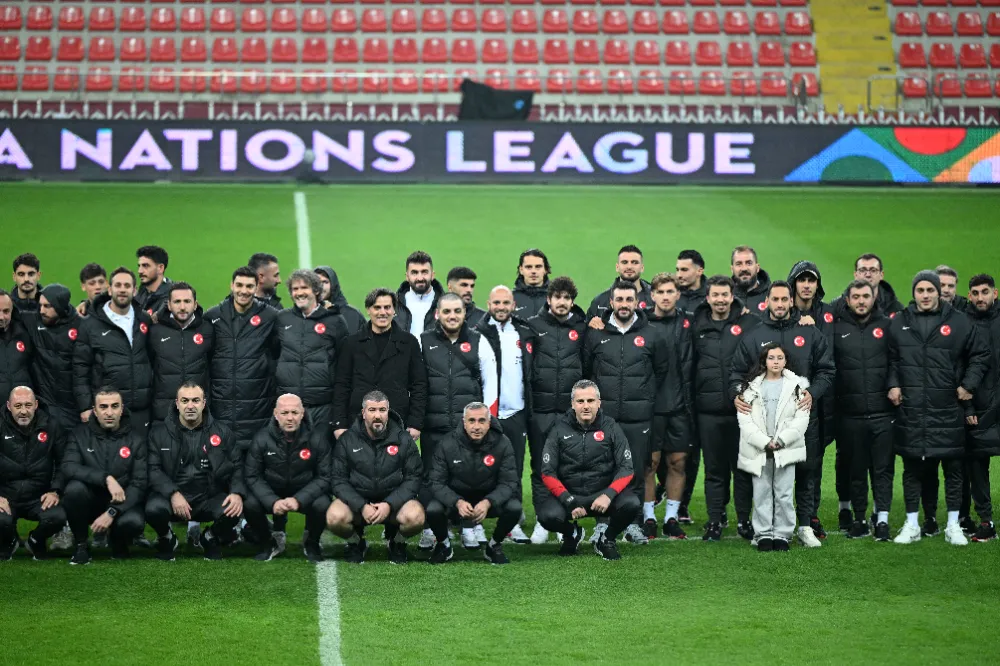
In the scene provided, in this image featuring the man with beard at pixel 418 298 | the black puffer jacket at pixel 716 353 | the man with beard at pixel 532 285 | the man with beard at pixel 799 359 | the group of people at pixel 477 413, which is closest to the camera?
the group of people at pixel 477 413

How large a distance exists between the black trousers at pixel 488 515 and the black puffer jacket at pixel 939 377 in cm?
314

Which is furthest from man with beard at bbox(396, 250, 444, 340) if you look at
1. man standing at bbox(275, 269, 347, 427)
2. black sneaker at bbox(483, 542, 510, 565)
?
black sneaker at bbox(483, 542, 510, 565)

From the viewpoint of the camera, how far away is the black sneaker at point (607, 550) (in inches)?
412

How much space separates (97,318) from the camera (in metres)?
10.8

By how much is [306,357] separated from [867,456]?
4.49m

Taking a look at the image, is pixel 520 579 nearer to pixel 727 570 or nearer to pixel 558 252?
pixel 727 570

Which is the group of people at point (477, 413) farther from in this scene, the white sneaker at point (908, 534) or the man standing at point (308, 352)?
the white sneaker at point (908, 534)

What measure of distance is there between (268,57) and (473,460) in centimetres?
2116

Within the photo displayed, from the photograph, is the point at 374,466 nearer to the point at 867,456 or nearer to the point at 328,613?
the point at 328,613

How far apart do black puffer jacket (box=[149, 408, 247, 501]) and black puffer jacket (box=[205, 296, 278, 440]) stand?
0.35 metres

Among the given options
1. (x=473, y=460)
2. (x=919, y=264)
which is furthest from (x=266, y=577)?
(x=919, y=264)

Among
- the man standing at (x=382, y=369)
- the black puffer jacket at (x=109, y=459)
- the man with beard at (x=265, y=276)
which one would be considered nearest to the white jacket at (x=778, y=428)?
the man standing at (x=382, y=369)

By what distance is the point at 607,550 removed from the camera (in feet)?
34.5

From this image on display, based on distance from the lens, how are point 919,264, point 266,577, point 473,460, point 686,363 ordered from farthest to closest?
point 919,264, point 686,363, point 473,460, point 266,577
